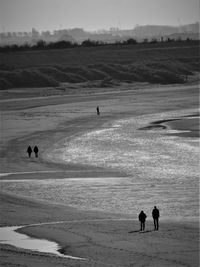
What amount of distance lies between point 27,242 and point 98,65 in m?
47.4

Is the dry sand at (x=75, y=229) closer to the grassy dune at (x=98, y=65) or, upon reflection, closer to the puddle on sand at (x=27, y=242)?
the puddle on sand at (x=27, y=242)

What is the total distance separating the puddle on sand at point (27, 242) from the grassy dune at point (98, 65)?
122ft

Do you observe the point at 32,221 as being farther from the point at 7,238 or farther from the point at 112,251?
the point at 112,251

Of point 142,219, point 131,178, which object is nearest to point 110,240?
point 142,219

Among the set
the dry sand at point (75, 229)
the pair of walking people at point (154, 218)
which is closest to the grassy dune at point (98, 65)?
the dry sand at point (75, 229)

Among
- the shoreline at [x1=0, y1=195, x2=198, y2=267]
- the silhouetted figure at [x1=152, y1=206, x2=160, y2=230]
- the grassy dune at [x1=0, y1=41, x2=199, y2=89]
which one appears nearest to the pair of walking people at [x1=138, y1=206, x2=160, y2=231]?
the silhouetted figure at [x1=152, y1=206, x2=160, y2=230]

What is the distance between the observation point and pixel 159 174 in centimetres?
2291

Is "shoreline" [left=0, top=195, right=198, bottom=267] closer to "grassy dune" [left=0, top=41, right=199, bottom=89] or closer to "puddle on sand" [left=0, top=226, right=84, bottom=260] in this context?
"puddle on sand" [left=0, top=226, right=84, bottom=260]

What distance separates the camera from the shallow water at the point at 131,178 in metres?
19.0

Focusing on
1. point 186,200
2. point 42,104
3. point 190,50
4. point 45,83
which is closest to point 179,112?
point 42,104

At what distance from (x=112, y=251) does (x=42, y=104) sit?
29668 mm

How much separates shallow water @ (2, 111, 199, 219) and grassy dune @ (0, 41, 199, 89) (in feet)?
78.9

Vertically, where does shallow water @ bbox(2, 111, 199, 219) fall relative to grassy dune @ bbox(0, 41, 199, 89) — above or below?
below

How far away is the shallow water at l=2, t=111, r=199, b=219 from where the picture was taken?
19.0 metres
